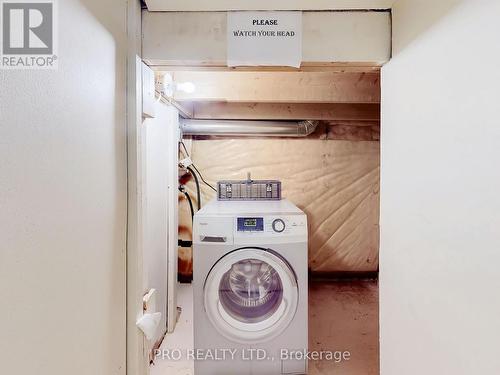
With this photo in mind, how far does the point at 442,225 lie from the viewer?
0.75 m

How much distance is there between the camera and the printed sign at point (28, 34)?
0.52 metres

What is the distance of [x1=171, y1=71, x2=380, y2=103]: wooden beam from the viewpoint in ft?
6.79

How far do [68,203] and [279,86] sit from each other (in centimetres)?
171

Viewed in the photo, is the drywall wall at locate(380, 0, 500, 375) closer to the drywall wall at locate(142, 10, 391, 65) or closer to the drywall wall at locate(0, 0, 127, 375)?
the drywall wall at locate(142, 10, 391, 65)

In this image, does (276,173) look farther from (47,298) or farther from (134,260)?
(47,298)

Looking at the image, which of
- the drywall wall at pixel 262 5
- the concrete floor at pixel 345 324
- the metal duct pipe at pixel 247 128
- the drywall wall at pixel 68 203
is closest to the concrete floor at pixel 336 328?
the concrete floor at pixel 345 324

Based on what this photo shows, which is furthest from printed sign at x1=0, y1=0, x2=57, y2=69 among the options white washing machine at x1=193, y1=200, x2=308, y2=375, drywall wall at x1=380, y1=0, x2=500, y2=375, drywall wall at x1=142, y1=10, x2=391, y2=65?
white washing machine at x1=193, y1=200, x2=308, y2=375

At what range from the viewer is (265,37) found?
1010 mm

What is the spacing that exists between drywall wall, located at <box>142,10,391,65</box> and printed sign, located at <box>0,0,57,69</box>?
43cm

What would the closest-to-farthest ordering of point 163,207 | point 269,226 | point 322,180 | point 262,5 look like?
point 262,5
point 269,226
point 163,207
point 322,180

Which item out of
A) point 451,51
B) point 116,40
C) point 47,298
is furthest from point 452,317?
point 116,40

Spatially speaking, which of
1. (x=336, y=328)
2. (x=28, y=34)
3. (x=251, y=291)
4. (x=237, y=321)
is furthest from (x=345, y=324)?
(x=28, y=34)

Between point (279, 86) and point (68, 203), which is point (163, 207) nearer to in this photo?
point (279, 86)

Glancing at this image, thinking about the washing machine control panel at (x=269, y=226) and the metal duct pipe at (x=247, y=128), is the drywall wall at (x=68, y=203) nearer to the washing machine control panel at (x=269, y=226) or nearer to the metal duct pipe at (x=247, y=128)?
the washing machine control panel at (x=269, y=226)
